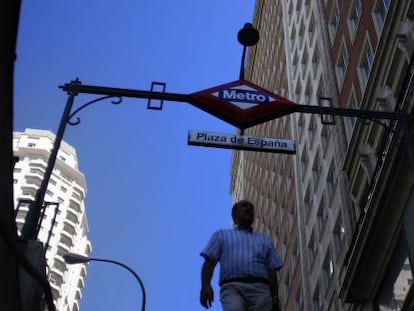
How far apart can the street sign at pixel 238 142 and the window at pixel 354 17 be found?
20.9m

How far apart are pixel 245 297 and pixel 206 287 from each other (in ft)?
1.73

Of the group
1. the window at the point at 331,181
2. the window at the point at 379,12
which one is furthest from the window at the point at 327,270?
the window at the point at 379,12

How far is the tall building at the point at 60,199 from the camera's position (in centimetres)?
9350

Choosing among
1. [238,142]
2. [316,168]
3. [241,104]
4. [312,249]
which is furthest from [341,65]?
[238,142]

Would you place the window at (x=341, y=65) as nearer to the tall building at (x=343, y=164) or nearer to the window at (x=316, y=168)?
the tall building at (x=343, y=164)

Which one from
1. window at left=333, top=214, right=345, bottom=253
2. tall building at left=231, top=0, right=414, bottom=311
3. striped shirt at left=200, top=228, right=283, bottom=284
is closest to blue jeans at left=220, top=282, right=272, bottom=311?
striped shirt at left=200, top=228, right=283, bottom=284

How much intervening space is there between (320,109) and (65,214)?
3674 inches

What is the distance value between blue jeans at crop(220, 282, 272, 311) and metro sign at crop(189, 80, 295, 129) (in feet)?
11.8

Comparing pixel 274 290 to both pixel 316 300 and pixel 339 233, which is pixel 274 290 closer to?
pixel 339 233

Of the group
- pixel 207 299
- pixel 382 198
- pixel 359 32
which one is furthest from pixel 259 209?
pixel 207 299

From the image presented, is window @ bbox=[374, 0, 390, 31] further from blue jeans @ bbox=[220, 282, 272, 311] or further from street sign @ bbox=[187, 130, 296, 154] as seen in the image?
blue jeans @ bbox=[220, 282, 272, 311]

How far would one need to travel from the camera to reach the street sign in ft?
35.4

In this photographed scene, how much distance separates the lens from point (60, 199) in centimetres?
10281

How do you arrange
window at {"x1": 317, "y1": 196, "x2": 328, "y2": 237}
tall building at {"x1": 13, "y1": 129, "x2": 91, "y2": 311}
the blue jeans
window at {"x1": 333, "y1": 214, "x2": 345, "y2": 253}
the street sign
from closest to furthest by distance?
1. the blue jeans
2. the street sign
3. window at {"x1": 333, "y1": 214, "x2": 345, "y2": 253}
4. window at {"x1": 317, "y1": 196, "x2": 328, "y2": 237}
5. tall building at {"x1": 13, "y1": 129, "x2": 91, "y2": 311}
